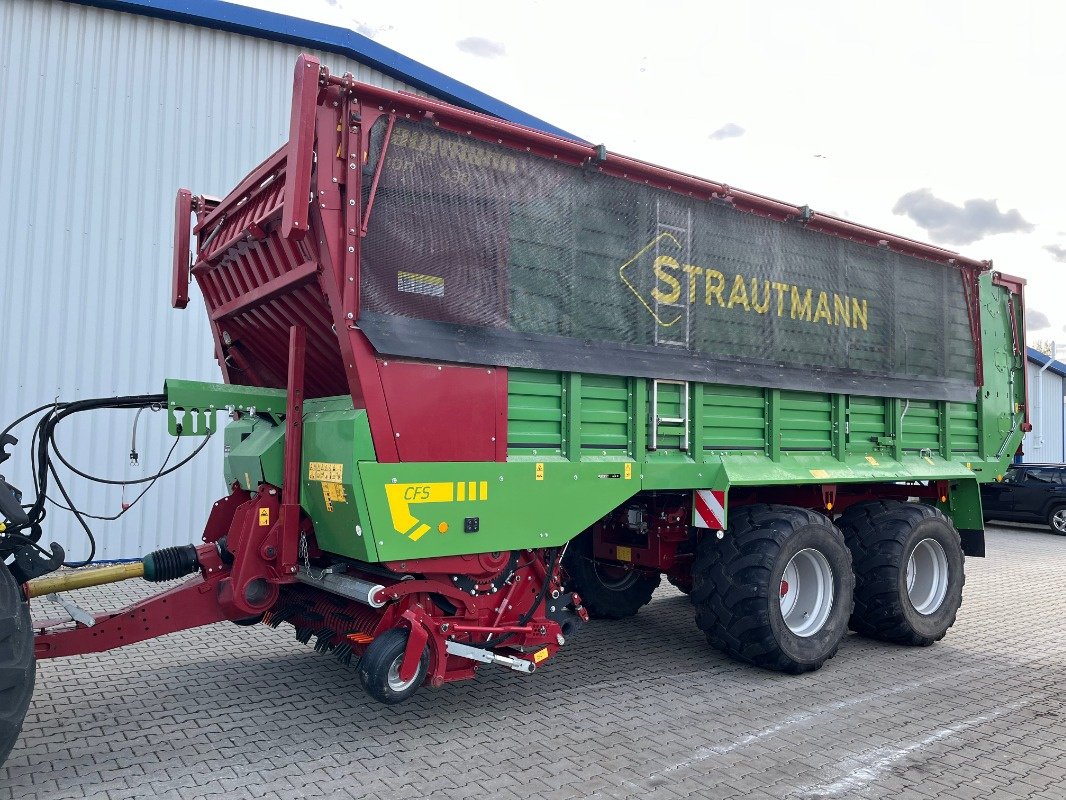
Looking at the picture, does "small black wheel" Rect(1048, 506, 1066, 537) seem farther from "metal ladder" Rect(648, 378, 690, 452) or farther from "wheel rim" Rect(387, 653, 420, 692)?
"wheel rim" Rect(387, 653, 420, 692)

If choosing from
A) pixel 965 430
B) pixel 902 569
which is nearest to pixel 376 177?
pixel 902 569

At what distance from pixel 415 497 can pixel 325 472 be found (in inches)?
19.7

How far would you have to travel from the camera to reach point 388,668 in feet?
13.0

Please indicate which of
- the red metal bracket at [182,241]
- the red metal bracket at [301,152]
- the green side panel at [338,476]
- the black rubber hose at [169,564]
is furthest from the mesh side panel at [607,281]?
the red metal bracket at [182,241]

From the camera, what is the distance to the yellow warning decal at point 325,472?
405 cm

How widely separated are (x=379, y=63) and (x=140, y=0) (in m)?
2.70

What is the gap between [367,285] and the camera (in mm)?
4027

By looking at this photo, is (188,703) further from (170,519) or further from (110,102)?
(110,102)

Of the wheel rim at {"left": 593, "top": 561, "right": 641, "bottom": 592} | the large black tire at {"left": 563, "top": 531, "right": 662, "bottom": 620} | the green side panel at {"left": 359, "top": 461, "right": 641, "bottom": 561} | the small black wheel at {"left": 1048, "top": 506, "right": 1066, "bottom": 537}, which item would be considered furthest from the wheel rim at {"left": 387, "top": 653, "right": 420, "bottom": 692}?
the small black wheel at {"left": 1048, "top": 506, "right": 1066, "bottom": 537}

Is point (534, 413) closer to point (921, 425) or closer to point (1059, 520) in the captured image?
point (921, 425)

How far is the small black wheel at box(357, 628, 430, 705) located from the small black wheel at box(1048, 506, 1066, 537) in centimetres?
1486

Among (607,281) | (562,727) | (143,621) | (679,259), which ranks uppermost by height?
(679,259)

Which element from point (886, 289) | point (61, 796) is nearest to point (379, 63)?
point (886, 289)

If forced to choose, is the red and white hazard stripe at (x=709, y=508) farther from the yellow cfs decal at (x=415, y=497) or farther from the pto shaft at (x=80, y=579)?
the pto shaft at (x=80, y=579)
